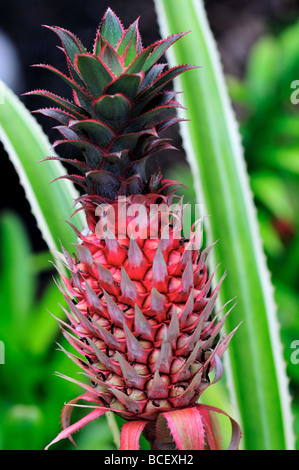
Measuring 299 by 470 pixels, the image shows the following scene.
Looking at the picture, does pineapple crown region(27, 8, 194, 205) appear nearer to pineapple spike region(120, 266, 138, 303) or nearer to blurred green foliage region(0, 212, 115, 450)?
pineapple spike region(120, 266, 138, 303)

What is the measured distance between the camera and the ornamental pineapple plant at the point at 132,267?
0.46 metres

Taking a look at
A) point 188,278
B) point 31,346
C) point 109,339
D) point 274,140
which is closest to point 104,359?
point 109,339

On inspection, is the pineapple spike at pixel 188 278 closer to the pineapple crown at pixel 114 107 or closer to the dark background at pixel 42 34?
the pineapple crown at pixel 114 107

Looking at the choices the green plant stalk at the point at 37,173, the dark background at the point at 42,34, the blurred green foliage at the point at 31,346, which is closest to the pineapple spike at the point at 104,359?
the green plant stalk at the point at 37,173

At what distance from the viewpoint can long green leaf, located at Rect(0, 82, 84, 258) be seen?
0.66 metres

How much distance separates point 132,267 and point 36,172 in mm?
281

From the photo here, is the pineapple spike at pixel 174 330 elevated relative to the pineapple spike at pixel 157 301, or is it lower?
lower

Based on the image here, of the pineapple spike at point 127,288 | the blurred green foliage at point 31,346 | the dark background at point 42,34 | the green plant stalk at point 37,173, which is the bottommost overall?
the blurred green foliage at point 31,346

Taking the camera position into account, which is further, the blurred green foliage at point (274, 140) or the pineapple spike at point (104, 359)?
the blurred green foliage at point (274, 140)

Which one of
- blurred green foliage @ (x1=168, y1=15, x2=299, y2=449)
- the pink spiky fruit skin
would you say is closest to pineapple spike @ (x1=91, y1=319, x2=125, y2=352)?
the pink spiky fruit skin

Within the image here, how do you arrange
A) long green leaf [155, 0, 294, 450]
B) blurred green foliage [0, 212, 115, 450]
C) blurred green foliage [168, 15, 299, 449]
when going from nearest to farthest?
1. long green leaf [155, 0, 294, 450]
2. blurred green foliage [0, 212, 115, 450]
3. blurred green foliage [168, 15, 299, 449]

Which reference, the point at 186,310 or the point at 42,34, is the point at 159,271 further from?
the point at 42,34
